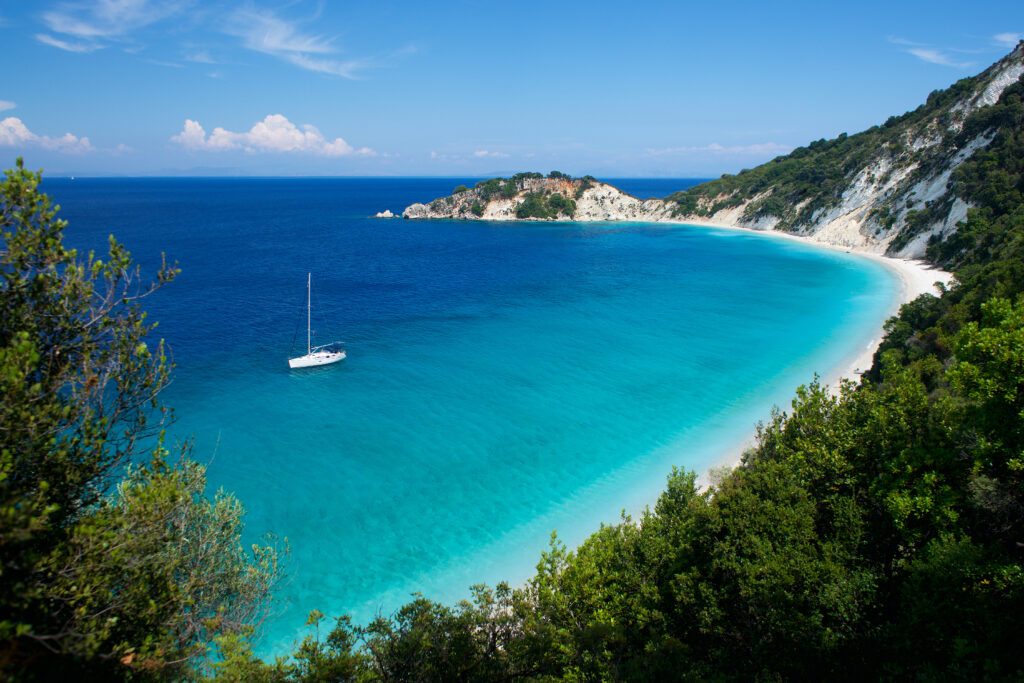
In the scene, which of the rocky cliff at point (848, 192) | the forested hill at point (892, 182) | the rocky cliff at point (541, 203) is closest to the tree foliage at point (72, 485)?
the forested hill at point (892, 182)

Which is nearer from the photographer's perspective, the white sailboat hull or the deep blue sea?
the deep blue sea

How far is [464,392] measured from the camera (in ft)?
149

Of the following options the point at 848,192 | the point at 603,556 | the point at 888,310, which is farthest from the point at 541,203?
the point at 603,556

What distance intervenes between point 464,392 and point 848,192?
390 ft

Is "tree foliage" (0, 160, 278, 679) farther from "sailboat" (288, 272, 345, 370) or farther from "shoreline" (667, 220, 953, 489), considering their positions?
"sailboat" (288, 272, 345, 370)

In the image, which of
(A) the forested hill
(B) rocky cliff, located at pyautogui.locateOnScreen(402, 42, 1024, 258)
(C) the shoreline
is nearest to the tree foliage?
(C) the shoreline

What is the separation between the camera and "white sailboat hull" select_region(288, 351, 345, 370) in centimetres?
5008

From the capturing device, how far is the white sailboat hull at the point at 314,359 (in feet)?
164

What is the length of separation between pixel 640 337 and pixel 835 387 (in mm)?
21604

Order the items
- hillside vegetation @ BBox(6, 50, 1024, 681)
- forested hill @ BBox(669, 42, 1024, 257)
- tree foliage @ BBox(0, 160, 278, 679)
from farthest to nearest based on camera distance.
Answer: forested hill @ BBox(669, 42, 1024, 257), hillside vegetation @ BBox(6, 50, 1024, 681), tree foliage @ BBox(0, 160, 278, 679)

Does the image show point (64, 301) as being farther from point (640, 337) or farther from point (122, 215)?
point (122, 215)

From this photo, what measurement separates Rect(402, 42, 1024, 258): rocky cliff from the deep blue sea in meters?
13.4

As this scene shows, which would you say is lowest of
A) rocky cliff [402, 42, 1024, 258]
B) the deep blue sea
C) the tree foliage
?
the deep blue sea

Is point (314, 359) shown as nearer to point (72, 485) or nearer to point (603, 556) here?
point (603, 556)
